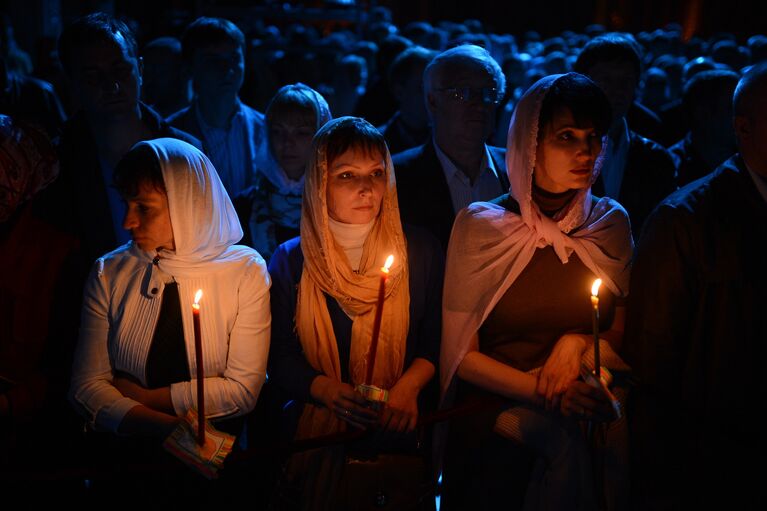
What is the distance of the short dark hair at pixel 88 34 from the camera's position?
11.6 ft

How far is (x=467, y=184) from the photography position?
12.1 ft

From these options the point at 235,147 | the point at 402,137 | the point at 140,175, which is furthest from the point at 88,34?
the point at 402,137

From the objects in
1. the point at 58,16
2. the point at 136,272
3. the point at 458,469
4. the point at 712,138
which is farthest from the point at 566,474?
the point at 58,16

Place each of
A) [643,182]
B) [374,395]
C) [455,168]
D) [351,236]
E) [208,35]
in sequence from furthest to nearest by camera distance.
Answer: [208,35], [643,182], [455,168], [351,236], [374,395]

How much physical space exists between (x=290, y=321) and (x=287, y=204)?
1255mm

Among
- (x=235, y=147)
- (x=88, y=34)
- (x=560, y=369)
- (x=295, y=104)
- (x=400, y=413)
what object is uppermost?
(x=88, y=34)

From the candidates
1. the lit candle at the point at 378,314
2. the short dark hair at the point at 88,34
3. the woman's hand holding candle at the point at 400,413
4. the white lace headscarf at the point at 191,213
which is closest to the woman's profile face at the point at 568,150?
the lit candle at the point at 378,314

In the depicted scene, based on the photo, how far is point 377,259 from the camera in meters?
2.66

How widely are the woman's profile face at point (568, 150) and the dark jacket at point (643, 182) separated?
146 centimetres

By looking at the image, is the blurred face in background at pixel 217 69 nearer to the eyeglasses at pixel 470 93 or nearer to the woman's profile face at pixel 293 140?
the woman's profile face at pixel 293 140

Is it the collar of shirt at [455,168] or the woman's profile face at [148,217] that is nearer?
the woman's profile face at [148,217]

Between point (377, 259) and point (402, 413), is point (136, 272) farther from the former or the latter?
point (402, 413)

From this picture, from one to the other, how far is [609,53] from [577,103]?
1872mm

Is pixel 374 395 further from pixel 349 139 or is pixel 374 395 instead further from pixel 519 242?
pixel 349 139
